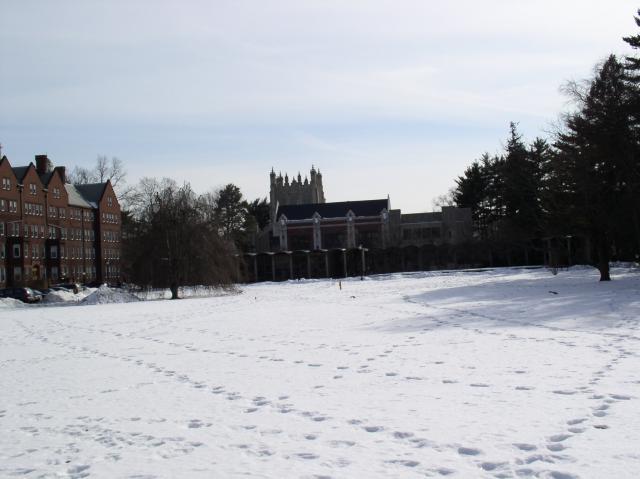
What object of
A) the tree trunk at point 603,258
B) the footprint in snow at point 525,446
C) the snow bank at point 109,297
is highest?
the tree trunk at point 603,258

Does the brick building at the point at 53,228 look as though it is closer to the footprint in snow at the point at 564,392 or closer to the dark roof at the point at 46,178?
the dark roof at the point at 46,178

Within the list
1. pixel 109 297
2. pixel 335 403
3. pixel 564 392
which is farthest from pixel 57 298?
pixel 564 392

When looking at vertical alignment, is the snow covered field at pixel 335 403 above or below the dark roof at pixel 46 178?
below

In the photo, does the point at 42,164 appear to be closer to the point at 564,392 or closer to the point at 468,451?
the point at 564,392

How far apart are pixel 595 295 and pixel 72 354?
2089 cm

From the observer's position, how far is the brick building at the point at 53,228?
238 feet

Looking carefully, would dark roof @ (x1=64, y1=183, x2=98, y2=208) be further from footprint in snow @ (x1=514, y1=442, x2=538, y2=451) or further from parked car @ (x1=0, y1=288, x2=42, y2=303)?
footprint in snow @ (x1=514, y1=442, x2=538, y2=451)

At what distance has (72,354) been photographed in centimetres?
1644

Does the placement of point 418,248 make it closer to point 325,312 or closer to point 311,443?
point 325,312

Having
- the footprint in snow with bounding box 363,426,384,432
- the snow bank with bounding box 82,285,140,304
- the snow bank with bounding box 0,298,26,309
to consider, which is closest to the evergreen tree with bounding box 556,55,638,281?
the snow bank with bounding box 82,285,140,304

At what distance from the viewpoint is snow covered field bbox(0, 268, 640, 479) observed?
261 inches

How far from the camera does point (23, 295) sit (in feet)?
172

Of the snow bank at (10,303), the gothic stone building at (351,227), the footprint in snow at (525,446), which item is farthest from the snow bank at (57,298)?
the gothic stone building at (351,227)

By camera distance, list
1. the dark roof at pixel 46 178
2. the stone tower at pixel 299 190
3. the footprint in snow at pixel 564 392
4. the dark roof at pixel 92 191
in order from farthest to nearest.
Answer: the stone tower at pixel 299 190, the dark roof at pixel 92 191, the dark roof at pixel 46 178, the footprint in snow at pixel 564 392
